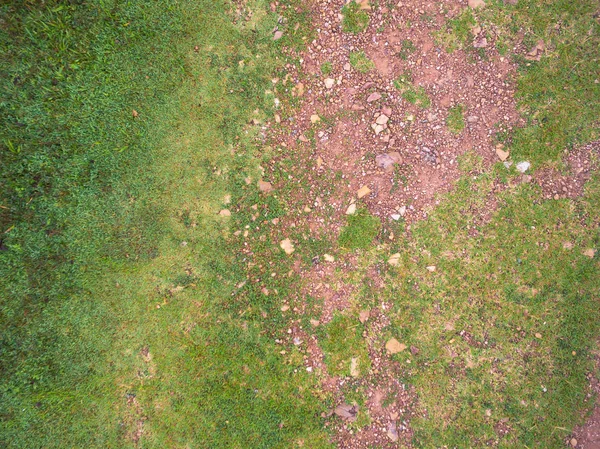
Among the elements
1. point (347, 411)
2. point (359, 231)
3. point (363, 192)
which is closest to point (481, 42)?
point (363, 192)

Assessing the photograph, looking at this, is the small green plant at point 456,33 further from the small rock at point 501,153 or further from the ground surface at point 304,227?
the small rock at point 501,153

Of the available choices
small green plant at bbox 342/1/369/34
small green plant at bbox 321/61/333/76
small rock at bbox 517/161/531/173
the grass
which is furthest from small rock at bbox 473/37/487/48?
small green plant at bbox 321/61/333/76

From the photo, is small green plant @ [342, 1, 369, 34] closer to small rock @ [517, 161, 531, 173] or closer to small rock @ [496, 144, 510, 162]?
small rock @ [496, 144, 510, 162]

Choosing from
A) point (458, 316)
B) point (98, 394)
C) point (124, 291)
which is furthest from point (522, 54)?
point (98, 394)

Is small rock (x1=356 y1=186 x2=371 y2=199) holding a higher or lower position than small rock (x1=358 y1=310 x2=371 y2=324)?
higher

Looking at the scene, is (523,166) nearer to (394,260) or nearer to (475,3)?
(394,260)

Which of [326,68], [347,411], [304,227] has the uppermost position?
[326,68]
